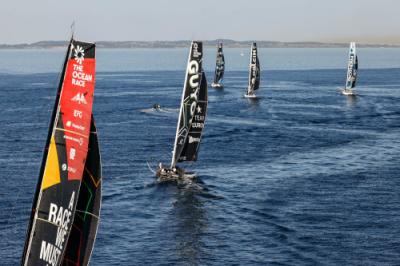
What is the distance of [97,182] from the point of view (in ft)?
93.8

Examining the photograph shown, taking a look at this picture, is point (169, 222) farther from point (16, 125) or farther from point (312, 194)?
point (16, 125)

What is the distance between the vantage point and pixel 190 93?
69188mm

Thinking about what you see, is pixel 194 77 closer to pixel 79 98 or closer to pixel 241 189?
pixel 241 189

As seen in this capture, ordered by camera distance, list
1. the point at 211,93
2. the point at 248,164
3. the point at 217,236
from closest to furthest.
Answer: the point at 217,236
the point at 248,164
the point at 211,93

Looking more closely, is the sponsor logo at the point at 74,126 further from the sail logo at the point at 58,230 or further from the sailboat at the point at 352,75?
the sailboat at the point at 352,75

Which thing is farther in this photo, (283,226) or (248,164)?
(248,164)

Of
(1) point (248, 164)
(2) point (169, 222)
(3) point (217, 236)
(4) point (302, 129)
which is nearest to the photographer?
(3) point (217, 236)

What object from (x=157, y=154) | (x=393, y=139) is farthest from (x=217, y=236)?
(x=393, y=139)

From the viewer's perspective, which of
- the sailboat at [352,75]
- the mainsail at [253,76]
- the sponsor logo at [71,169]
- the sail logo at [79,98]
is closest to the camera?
the sail logo at [79,98]

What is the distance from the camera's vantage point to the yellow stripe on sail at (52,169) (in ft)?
90.4

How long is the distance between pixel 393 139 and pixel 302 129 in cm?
1437

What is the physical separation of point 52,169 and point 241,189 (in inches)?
1558

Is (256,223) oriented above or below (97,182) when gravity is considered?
below

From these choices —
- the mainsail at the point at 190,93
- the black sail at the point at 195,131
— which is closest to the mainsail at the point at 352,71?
the black sail at the point at 195,131
